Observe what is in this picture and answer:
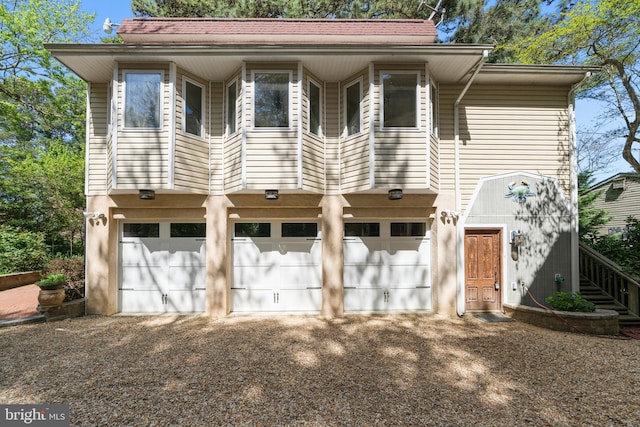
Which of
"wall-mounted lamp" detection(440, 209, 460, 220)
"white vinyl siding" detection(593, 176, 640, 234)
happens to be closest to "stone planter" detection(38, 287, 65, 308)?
"wall-mounted lamp" detection(440, 209, 460, 220)

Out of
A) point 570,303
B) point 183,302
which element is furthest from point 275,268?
point 570,303

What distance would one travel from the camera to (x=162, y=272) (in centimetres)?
669

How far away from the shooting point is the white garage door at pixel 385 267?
6.72 metres

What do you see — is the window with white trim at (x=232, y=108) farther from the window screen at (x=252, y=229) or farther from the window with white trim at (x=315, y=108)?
the window screen at (x=252, y=229)

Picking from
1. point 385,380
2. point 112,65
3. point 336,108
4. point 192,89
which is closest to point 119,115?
point 112,65

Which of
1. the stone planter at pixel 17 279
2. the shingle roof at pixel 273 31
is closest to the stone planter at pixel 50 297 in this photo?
the stone planter at pixel 17 279

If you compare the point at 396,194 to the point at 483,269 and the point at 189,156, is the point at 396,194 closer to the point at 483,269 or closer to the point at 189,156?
the point at 483,269

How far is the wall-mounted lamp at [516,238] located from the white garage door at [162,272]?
25.0 ft

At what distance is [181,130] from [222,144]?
0.92 meters

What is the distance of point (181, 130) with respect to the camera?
610 centimetres

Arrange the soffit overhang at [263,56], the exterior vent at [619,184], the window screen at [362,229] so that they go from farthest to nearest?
the exterior vent at [619,184]
the window screen at [362,229]
the soffit overhang at [263,56]

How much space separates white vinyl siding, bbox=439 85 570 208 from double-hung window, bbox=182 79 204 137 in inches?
234

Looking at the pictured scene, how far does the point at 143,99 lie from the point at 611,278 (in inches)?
473

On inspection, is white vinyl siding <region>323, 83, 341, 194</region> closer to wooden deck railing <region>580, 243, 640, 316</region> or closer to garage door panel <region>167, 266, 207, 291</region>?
garage door panel <region>167, 266, 207, 291</region>
